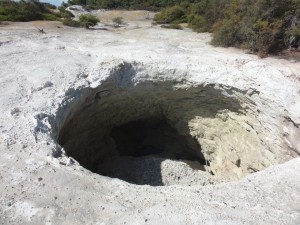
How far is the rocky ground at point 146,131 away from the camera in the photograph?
19.6 feet

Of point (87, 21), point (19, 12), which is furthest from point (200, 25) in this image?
point (19, 12)

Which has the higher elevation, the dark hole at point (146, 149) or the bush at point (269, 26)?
the bush at point (269, 26)

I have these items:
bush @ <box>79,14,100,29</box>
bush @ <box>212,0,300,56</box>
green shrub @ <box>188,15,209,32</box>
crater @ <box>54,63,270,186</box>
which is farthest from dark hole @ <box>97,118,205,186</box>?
bush @ <box>79,14,100,29</box>

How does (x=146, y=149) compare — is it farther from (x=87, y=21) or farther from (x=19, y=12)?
(x=19, y=12)

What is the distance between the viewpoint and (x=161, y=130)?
53.3ft

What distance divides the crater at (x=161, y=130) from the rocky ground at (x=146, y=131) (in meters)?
0.05

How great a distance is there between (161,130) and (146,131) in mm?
758

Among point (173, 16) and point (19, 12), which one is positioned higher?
point (19, 12)

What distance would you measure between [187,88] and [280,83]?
319 centimetres

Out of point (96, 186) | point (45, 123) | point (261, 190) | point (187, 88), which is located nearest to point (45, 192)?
point (96, 186)

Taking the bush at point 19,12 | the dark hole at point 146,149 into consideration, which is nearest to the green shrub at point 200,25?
the dark hole at point 146,149

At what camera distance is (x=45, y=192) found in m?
6.16

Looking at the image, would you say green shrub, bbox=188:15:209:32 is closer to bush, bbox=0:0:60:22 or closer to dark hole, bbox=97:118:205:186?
dark hole, bbox=97:118:205:186

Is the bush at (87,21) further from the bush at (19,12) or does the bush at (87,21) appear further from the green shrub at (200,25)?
the green shrub at (200,25)
